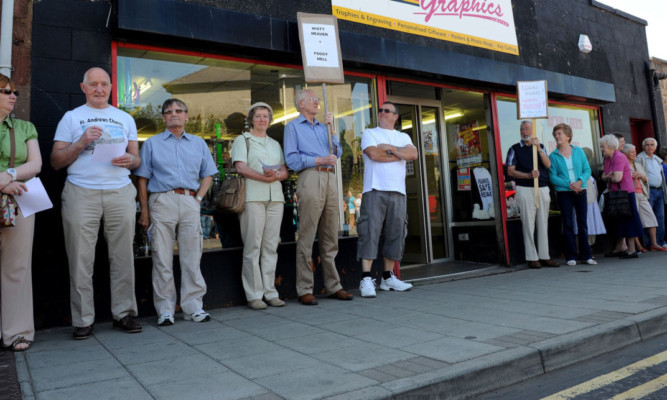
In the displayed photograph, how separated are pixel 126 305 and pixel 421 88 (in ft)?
18.0

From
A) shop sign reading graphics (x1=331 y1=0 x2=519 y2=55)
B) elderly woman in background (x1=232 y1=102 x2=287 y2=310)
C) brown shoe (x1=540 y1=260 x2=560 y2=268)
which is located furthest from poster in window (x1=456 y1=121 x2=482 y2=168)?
elderly woman in background (x1=232 y1=102 x2=287 y2=310)

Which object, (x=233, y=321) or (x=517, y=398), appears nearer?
(x=517, y=398)

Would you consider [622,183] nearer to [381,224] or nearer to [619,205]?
[619,205]

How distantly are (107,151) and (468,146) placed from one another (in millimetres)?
6050

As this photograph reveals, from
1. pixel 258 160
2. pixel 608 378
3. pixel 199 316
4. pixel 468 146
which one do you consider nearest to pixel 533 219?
pixel 468 146

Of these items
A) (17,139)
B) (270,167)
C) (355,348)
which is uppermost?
(17,139)

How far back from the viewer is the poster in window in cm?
821

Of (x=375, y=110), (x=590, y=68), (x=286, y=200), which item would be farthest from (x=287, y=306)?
(x=590, y=68)

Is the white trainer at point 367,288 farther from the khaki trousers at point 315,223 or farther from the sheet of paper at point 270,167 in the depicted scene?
the sheet of paper at point 270,167

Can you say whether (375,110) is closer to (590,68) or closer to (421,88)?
(421,88)

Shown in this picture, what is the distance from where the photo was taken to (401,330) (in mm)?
3793

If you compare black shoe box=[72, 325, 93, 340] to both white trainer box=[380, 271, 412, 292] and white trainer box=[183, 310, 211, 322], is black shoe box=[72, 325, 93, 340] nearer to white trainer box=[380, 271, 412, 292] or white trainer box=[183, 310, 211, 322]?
white trainer box=[183, 310, 211, 322]

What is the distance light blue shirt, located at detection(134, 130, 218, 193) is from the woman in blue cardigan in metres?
5.50

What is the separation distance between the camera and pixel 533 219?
7273 millimetres
